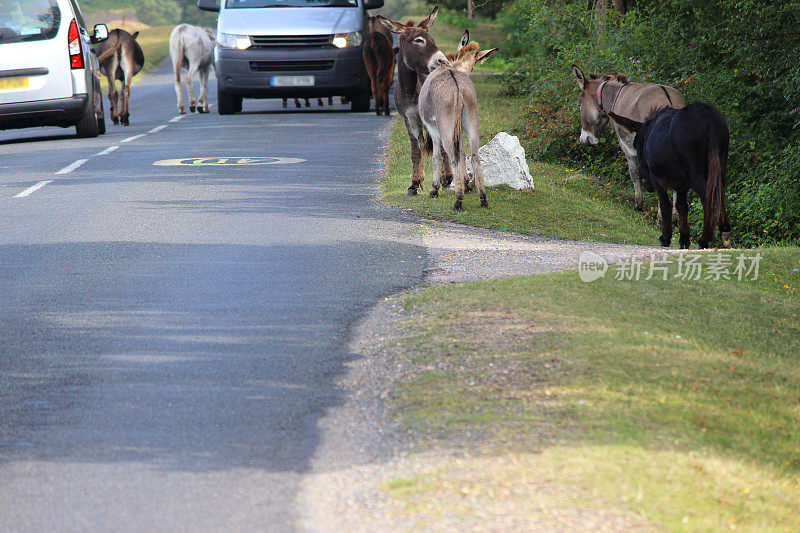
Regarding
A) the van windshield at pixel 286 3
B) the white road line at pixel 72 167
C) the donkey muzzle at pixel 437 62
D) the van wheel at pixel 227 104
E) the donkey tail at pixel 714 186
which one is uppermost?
the van windshield at pixel 286 3

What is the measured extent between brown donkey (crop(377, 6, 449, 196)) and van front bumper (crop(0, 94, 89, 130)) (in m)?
7.77

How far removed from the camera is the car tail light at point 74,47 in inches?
726

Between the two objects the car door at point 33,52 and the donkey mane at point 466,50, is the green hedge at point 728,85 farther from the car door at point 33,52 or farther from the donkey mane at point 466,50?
the car door at point 33,52

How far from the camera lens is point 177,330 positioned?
283 inches

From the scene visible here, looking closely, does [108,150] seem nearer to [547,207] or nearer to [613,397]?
[547,207]

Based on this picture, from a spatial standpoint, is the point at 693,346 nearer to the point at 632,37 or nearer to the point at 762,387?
the point at 762,387

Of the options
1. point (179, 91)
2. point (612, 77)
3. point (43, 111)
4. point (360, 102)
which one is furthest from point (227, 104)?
point (612, 77)

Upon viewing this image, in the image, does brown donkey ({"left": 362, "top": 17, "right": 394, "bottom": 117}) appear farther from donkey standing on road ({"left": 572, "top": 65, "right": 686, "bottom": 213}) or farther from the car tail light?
donkey standing on road ({"left": 572, "top": 65, "right": 686, "bottom": 213})

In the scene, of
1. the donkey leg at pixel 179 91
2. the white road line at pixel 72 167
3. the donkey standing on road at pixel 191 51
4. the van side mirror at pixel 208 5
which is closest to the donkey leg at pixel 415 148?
the white road line at pixel 72 167

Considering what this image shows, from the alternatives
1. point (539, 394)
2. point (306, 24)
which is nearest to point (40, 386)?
point (539, 394)

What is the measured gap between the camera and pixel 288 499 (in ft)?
14.6

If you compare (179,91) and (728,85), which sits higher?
(728,85)

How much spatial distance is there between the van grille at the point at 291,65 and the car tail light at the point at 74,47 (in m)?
4.41

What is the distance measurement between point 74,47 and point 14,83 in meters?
1.11
